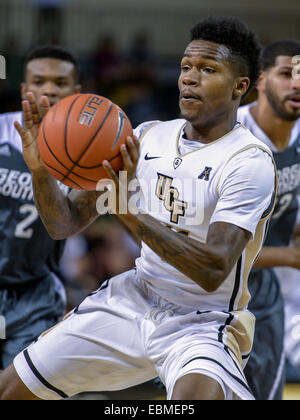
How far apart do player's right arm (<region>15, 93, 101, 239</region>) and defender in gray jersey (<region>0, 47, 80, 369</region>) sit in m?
0.96

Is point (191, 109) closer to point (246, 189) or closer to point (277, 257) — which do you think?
point (246, 189)

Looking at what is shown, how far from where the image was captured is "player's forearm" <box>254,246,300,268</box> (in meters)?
4.99

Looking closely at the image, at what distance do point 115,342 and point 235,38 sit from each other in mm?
1661

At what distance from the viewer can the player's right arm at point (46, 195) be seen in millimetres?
3836

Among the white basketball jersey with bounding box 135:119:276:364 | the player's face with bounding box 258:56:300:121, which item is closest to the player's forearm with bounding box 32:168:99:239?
the white basketball jersey with bounding box 135:119:276:364

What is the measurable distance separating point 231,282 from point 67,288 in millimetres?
4174

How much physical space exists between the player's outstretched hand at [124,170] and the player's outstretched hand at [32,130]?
30.8 inches

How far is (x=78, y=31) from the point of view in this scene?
13344mm

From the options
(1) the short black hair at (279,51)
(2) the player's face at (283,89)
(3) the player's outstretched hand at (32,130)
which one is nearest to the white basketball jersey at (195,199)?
(3) the player's outstretched hand at (32,130)

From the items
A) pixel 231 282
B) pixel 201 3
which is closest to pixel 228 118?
Result: pixel 231 282

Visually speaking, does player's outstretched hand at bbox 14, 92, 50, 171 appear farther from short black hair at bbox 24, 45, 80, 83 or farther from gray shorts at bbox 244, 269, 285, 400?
gray shorts at bbox 244, 269, 285, 400

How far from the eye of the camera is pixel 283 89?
5.08 meters
